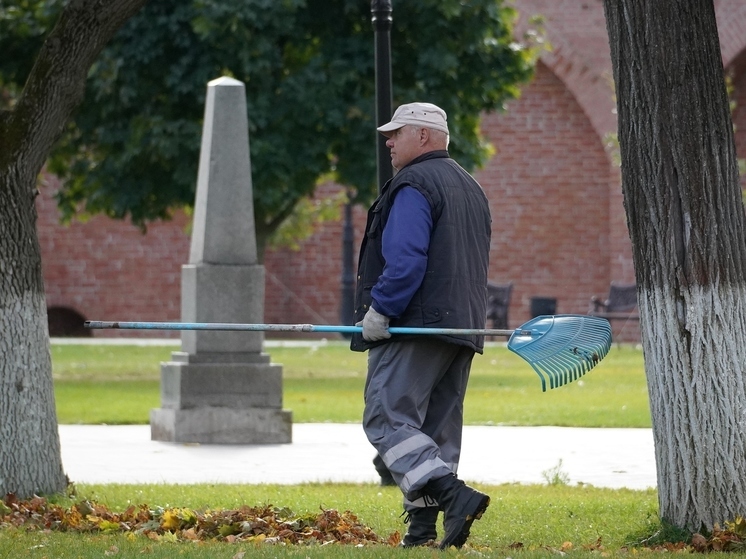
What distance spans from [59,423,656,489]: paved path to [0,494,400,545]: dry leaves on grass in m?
1.87

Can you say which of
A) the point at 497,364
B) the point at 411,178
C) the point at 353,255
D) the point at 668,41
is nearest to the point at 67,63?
the point at 411,178

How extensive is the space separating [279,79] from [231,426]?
966cm

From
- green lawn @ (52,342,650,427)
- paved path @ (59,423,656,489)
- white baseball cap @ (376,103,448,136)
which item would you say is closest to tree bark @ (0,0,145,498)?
paved path @ (59,423,656,489)

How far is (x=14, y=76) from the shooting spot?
20.1 m

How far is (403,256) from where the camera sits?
18.9ft

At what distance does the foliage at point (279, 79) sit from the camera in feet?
62.1

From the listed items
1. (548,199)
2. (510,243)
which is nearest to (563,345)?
(510,243)

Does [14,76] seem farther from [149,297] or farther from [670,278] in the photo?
[670,278]

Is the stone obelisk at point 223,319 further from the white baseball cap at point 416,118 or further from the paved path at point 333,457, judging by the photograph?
the white baseball cap at point 416,118

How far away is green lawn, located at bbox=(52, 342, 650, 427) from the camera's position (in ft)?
44.1

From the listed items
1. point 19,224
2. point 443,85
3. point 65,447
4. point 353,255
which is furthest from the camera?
point 353,255

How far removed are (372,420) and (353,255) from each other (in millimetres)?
23802

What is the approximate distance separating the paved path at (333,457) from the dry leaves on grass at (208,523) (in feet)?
6.13

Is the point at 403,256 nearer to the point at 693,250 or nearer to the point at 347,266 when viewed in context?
the point at 693,250
